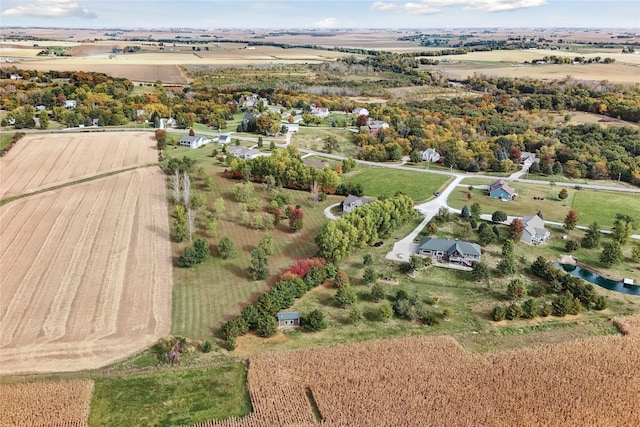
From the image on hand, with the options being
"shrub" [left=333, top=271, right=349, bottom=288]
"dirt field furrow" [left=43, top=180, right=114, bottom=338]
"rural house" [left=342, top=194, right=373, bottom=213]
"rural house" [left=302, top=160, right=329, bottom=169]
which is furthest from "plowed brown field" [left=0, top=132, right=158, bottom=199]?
"shrub" [left=333, top=271, right=349, bottom=288]

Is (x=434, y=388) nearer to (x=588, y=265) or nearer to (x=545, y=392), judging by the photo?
(x=545, y=392)

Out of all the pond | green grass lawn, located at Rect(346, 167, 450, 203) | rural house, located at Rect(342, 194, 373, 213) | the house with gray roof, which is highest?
the house with gray roof

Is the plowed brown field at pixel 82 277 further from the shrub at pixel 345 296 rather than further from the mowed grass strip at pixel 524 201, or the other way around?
the mowed grass strip at pixel 524 201

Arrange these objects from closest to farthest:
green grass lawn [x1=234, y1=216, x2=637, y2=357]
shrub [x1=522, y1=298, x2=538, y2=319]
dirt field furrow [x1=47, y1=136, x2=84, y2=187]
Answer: green grass lawn [x1=234, y1=216, x2=637, y2=357], shrub [x1=522, y1=298, x2=538, y2=319], dirt field furrow [x1=47, y1=136, x2=84, y2=187]

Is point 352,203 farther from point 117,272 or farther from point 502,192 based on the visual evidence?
point 117,272

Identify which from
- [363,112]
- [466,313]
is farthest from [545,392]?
[363,112]

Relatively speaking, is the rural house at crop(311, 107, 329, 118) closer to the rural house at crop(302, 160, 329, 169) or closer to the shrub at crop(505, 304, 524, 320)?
the rural house at crop(302, 160, 329, 169)
